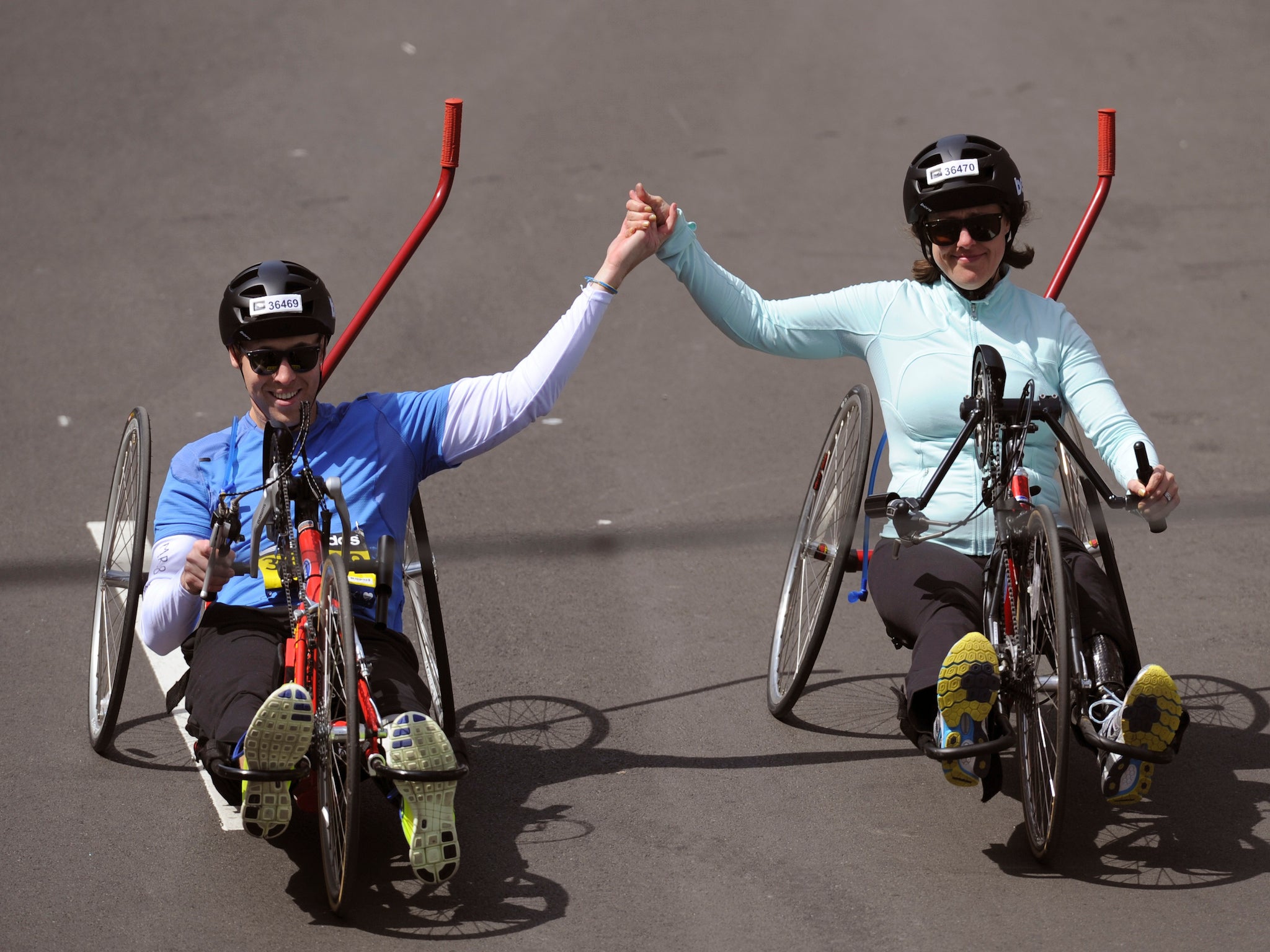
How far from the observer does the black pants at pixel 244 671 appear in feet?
14.0

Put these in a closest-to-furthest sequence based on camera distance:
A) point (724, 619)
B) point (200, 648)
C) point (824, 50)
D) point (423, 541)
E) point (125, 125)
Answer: point (200, 648) → point (423, 541) → point (724, 619) → point (125, 125) → point (824, 50)

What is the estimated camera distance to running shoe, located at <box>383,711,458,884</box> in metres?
3.95

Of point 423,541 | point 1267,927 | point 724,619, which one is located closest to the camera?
point 1267,927

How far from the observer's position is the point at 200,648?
4.54 metres

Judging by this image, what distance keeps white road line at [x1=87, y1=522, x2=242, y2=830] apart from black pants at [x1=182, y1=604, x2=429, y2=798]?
388 mm

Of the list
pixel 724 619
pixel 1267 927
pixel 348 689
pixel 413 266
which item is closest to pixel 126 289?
pixel 413 266

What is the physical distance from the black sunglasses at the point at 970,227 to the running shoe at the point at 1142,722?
142 cm

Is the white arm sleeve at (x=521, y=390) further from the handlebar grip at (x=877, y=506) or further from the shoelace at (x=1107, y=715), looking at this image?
the shoelace at (x=1107, y=715)

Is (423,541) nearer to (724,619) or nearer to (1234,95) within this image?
(724,619)

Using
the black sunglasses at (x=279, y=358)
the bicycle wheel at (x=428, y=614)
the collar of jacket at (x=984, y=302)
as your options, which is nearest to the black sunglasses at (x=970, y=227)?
the collar of jacket at (x=984, y=302)

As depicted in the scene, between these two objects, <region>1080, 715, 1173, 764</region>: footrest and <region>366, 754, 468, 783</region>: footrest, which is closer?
<region>366, 754, 468, 783</region>: footrest

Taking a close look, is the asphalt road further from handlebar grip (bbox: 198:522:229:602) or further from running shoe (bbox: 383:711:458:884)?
handlebar grip (bbox: 198:522:229:602)

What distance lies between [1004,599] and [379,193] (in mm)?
6659

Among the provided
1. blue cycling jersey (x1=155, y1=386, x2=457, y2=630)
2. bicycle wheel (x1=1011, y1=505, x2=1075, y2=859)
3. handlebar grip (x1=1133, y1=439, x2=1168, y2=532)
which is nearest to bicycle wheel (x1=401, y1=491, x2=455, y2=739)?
blue cycling jersey (x1=155, y1=386, x2=457, y2=630)
